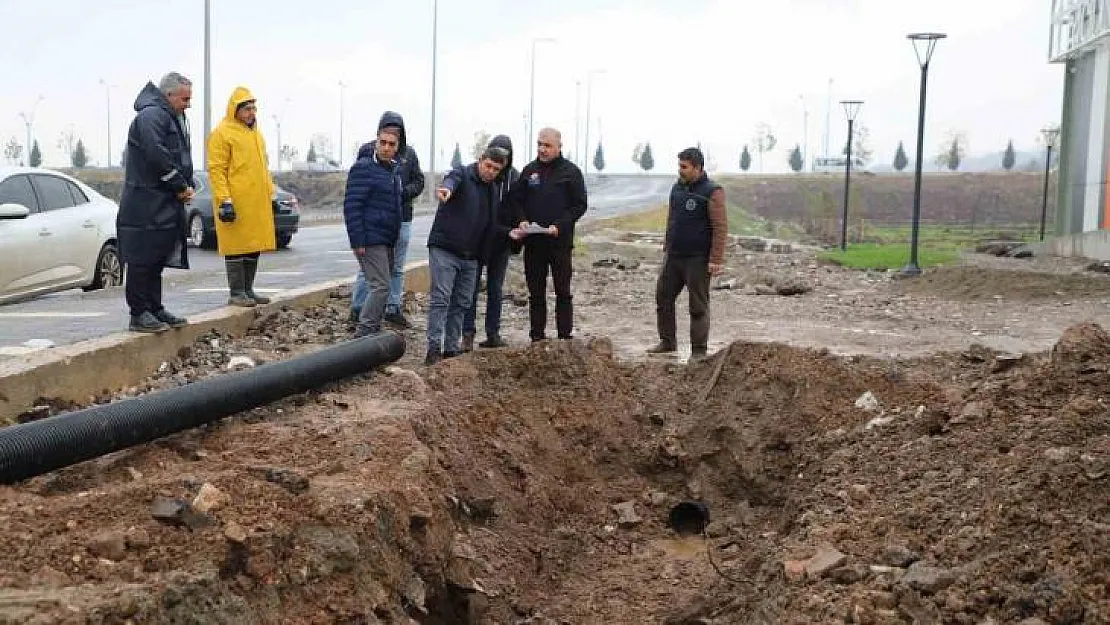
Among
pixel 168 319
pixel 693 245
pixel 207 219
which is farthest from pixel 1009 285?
pixel 207 219

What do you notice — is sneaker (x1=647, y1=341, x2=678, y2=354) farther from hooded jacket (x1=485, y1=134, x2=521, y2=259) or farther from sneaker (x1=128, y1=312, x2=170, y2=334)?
sneaker (x1=128, y1=312, x2=170, y2=334)

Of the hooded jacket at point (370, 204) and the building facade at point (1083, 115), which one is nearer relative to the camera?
the hooded jacket at point (370, 204)

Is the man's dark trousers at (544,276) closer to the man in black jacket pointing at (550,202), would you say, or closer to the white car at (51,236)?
the man in black jacket pointing at (550,202)

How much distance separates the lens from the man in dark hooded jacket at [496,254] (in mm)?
8812

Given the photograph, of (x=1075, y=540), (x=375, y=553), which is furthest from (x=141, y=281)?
(x=1075, y=540)

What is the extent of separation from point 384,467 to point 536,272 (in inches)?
159

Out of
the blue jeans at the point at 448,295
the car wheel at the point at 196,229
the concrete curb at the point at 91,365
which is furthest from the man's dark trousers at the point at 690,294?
the car wheel at the point at 196,229

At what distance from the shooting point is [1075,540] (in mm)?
4383

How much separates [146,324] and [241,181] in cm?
145

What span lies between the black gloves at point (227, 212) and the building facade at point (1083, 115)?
20023mm

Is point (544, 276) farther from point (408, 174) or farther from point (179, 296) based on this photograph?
point (179, 296)

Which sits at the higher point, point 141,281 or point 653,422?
point 141,281

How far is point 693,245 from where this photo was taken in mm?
9594

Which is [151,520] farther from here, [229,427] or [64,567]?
[229,427]
